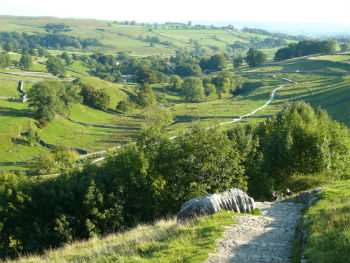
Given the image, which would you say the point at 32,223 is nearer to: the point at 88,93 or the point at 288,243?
the point at 288,243

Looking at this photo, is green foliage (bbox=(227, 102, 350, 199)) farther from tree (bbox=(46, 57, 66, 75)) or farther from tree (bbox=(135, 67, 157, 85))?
tree (bbox=(46, 57, 66, 75))

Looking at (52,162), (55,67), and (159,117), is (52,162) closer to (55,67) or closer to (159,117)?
(159,117)

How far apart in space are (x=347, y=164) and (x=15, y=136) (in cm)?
8329

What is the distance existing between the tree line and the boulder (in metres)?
6.32

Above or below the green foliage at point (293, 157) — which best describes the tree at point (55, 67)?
above

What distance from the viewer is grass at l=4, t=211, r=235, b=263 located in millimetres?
16594

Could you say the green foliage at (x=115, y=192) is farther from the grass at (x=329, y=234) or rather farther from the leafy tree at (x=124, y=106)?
the leafy tree at (x=124, y=106)

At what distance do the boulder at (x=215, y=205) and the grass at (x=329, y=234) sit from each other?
15.6 ft

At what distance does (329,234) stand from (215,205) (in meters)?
8.64

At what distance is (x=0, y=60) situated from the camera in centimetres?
16588

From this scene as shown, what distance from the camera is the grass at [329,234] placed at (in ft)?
44.8

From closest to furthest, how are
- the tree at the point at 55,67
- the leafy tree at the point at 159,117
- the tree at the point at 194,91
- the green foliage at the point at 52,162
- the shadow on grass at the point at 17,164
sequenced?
the green foliage at the point at 52,162, the shadow on grass at the point at 17,164, the leafy tree at the point at 159,117, the tree at the point at 194,91, the tree at the point at 55,67

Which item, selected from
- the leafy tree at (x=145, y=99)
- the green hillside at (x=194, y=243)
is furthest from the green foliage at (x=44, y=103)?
the green hillside at (x=194, y=243)

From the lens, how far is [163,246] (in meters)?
17.8
